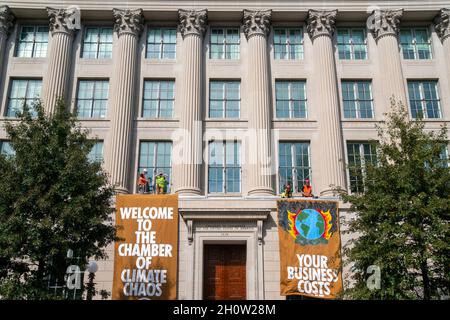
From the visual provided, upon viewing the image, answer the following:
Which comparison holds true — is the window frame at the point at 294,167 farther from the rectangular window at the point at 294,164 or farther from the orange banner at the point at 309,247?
the orange banner at the point at 309,247

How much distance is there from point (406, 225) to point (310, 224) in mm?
7785

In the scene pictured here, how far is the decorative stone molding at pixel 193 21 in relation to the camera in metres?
30.4

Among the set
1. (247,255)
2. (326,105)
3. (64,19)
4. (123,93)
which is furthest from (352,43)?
(64,19)

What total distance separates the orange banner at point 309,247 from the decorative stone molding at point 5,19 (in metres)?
20.8

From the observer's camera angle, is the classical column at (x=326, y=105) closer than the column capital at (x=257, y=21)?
Yes

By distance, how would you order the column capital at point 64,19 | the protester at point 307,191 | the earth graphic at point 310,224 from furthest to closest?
the column capital at point 64,19 < the protester at point 307,191 < the earth graphic at point 310,224

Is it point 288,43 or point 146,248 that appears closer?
point 146,248

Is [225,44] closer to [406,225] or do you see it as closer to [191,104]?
[191,104]

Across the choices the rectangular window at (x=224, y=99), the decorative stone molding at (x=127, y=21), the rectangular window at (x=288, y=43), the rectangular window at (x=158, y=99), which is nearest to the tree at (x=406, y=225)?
the rectangular window at (x=224, y=99)

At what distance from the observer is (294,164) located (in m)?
28.0

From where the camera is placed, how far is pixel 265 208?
82.4 ft

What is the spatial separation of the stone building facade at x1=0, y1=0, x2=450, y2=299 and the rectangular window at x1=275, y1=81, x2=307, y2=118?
8 centimetres

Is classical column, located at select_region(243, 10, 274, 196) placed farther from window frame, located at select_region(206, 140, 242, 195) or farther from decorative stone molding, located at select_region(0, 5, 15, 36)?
decorative stone molding, located at select_region(0, 5, 15, 36)
